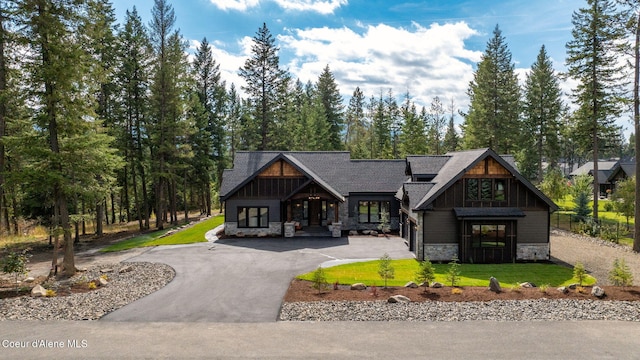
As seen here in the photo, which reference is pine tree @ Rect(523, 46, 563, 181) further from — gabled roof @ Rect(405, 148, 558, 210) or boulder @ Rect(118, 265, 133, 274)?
boulder @ Rect(118, 265, 133, 274)

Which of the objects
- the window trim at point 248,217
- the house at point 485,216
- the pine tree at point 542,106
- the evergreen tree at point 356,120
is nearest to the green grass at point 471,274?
the house at point 485,216

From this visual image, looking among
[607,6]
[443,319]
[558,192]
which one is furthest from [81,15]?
[558,192]

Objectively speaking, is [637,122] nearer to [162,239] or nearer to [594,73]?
[594,73]

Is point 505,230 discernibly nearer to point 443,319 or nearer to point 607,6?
point 443,319

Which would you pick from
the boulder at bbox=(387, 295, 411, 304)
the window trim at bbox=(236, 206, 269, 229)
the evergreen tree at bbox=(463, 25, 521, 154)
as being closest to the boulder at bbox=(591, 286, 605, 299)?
the boulder at bbox=(387, 295, 411, 304)

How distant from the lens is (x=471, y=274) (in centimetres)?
1841

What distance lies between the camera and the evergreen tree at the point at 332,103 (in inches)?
2376

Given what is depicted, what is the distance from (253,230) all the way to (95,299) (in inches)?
568

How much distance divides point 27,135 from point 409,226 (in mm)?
20581

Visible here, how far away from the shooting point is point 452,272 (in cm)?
1479

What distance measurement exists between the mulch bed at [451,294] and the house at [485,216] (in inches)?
258

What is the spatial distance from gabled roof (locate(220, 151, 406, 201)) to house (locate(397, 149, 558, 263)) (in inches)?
325

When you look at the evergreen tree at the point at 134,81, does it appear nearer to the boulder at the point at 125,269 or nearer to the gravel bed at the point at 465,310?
the boulder at the point at 125,269

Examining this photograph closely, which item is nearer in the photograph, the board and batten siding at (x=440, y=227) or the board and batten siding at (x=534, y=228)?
the board and batten siding at (x=440, y=227)
